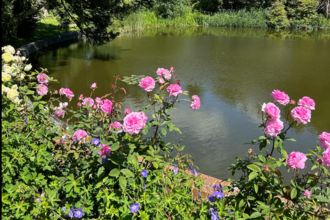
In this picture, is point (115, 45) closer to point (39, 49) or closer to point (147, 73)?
point (39, 49)

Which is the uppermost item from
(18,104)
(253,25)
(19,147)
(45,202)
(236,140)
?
(253,25)

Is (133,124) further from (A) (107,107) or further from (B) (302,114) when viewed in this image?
(B) (302,114)

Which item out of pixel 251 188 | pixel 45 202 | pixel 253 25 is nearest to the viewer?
pixel 45 202

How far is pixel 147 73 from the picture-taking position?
6266mm

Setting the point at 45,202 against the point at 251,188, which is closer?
the point at 45,202

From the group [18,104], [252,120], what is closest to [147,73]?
[252,120]

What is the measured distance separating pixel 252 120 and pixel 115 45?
21.5 ft

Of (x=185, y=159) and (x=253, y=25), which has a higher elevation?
(x=253, y=25)

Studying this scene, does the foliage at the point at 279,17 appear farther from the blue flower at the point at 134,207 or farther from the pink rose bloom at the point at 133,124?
the blue flower at the point at 134,207

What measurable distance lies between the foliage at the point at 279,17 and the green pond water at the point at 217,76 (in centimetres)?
443

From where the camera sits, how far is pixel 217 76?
6.33m

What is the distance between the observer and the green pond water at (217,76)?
351 cm

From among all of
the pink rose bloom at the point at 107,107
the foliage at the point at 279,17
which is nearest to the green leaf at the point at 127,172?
the pink rose bloom at the point at 107,107

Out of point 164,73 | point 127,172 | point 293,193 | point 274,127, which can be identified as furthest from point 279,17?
point 127,172
